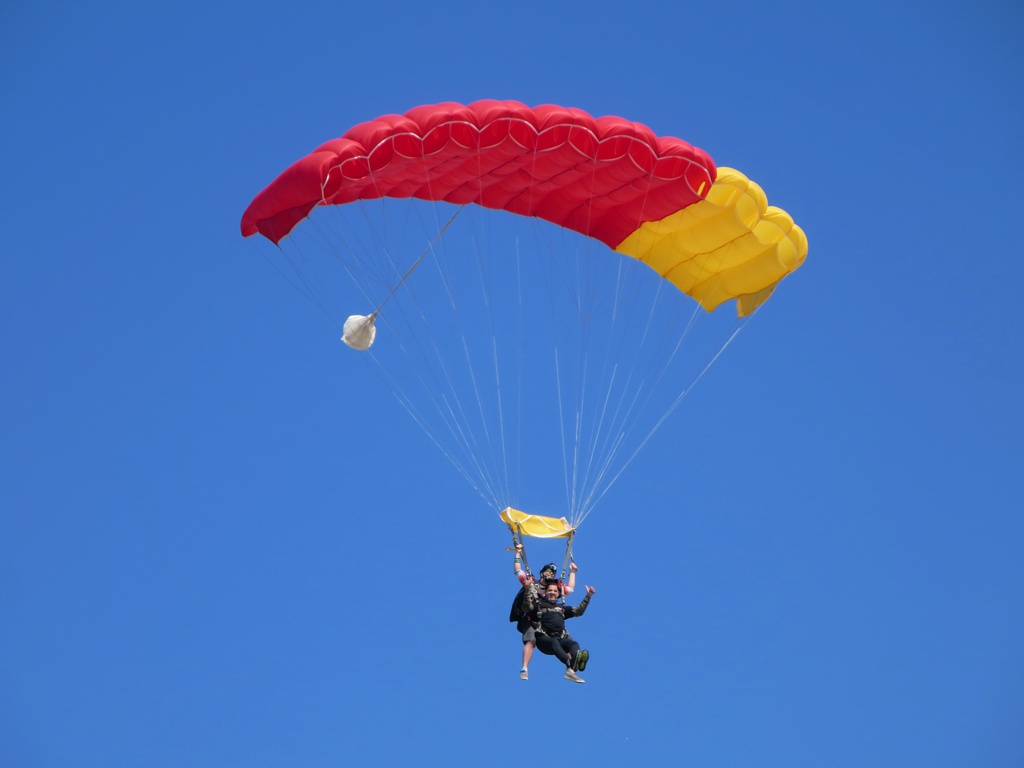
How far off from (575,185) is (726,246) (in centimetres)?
210

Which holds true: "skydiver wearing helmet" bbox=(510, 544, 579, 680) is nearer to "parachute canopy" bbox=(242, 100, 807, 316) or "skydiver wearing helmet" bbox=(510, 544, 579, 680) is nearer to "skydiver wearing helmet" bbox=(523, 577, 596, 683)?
"skydiver wearing helmet" bbox=(523, 577, 596, 683)

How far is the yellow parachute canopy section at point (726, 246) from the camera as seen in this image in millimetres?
19656

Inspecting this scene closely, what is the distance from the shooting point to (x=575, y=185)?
19641mm

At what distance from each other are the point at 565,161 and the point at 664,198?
1412 mm

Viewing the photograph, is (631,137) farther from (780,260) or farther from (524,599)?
(524,599)

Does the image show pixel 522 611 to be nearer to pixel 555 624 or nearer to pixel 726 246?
pixel 555 624

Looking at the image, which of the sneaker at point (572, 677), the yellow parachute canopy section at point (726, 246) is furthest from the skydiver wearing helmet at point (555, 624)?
the yellow parachute canopy section at point (726, 246)

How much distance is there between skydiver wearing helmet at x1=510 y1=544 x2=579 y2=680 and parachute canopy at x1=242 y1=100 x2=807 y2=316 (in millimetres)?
4196

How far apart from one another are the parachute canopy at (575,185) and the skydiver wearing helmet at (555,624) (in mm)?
4470

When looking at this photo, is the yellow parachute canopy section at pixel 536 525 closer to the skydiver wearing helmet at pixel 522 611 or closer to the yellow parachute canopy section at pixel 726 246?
the skydiver wearing helmet at pixel 522 611

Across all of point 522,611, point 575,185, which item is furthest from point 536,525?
point 575,185

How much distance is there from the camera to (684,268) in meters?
20.9

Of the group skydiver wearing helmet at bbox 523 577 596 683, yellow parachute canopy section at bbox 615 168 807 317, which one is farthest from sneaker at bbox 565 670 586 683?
yellow parachute canopy section at bbox 615 168 807 317

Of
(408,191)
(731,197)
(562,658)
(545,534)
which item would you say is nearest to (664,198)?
(731,197)
